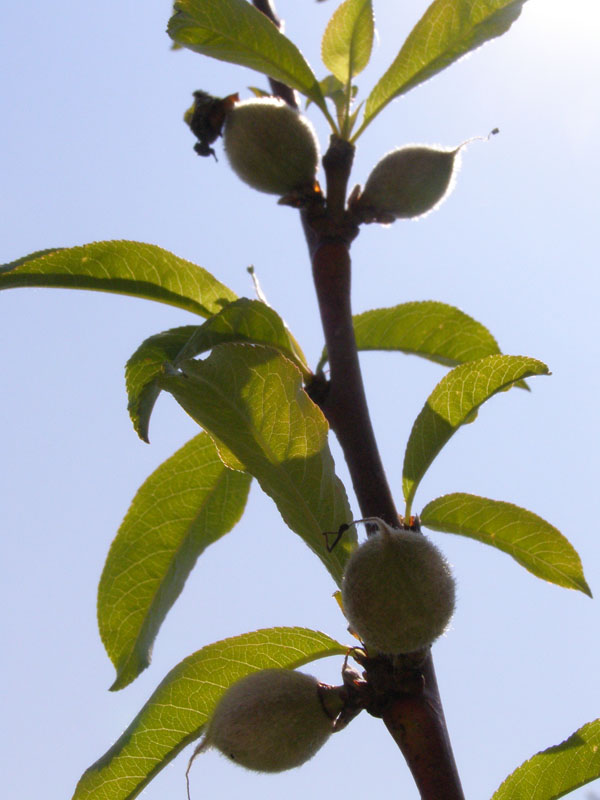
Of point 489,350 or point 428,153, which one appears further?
point 489,350

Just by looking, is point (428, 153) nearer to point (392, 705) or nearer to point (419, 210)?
point (419, 210)

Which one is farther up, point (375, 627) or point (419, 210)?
point (419, 210)

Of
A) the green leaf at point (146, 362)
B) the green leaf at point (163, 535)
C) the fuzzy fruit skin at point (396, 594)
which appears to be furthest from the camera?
the green leaf at point (163, 535)

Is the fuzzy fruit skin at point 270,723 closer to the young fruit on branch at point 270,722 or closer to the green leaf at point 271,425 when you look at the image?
the young fruit on branch at point 270,722

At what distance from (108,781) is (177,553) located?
0.54m

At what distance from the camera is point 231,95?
1.86 meters

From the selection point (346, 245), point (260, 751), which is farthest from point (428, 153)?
point (260, 751)

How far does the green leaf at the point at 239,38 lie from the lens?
165 centimetres

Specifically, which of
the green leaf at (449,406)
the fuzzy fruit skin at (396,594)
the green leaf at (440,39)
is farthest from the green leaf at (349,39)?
the fuzzy fruit skin at (396,594)

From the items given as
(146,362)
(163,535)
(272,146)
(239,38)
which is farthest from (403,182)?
(163,535)

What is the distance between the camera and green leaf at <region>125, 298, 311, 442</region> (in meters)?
1.45

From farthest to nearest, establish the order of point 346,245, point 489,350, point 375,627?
point 489,350
point 346,245
point 375,627

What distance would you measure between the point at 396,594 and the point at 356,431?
17.2 inches

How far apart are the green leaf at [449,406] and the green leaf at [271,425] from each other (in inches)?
8.6
